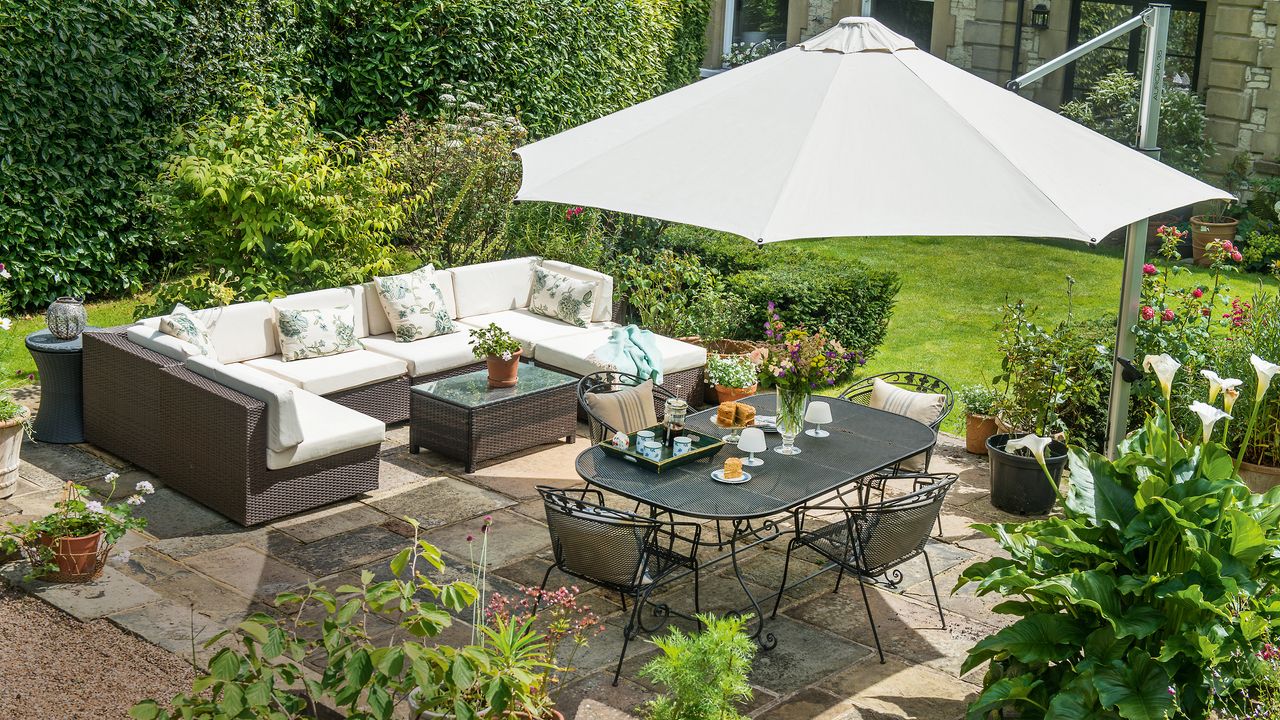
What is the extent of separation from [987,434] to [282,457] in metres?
4.79

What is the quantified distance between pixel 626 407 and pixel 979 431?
2.83 metres

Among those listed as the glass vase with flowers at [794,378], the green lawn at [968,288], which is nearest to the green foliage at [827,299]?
the green lawn at [968,288]

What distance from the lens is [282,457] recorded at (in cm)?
721

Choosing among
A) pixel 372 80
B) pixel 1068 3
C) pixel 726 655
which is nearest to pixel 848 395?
pixel 726 655

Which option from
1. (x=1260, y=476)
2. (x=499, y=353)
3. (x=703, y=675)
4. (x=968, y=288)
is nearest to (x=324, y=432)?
(x=499, y=353)

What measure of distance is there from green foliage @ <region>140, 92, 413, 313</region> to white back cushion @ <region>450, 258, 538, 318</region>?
65 cm

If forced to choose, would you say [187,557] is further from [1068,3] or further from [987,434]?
[1068,3]

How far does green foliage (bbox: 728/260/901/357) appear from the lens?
34.6ft

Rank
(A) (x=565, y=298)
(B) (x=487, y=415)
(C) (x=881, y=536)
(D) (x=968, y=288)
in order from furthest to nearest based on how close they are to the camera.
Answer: (D) (x=968, y=288)
(A) (x=565, y=298)
(B) (x=487, y=415)
(C) (x=881, y=536)

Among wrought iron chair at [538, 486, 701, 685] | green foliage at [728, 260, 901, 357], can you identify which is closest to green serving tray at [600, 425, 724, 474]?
wrought iron chair at [538, 486, 701, 685]

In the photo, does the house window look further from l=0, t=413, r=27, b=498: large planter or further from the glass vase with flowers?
l=0, t=413, r=27, b=498: large planter

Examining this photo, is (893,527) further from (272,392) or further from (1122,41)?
(1122,41)

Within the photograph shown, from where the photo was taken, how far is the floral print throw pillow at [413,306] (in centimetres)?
924

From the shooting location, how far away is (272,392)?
7055mm
